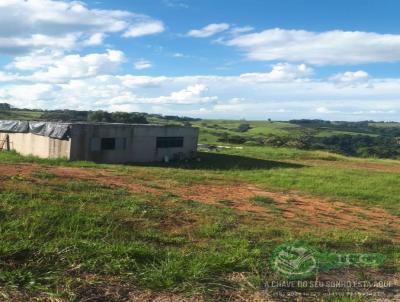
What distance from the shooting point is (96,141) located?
2795cm

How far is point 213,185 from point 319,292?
44.9ft

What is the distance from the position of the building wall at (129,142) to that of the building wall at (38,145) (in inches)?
32.1

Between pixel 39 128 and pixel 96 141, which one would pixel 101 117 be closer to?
pixel 39 128

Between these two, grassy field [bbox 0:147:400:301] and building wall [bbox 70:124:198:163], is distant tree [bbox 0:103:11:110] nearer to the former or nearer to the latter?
building wall [bbox 70:124:198:163]

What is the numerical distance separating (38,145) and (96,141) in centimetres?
400

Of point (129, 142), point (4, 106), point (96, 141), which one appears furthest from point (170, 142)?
point (4, 106)

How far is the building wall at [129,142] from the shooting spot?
2708cm

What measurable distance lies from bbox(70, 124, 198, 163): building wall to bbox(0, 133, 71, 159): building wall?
0.82 meters

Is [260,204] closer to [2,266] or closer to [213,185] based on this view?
[213,185]

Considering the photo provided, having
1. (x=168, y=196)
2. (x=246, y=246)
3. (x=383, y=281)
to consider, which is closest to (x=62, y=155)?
(x=168, y=196)

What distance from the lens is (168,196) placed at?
1229cm

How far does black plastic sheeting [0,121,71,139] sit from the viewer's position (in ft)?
87.5

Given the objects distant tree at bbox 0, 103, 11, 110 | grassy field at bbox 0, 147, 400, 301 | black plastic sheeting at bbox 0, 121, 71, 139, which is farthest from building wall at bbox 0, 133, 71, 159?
distant tree at bbox 0, 103, 11, 110

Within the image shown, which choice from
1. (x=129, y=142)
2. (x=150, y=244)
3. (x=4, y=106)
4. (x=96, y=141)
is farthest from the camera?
(x=4, y=106)
